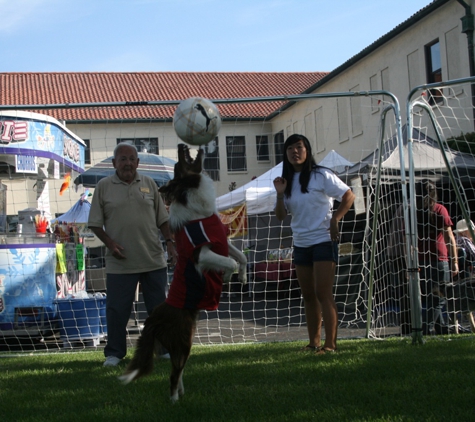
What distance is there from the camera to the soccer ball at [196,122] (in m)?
5.64

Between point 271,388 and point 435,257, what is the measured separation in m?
4.93

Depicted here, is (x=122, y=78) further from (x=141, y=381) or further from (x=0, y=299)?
(x=141, y=381)

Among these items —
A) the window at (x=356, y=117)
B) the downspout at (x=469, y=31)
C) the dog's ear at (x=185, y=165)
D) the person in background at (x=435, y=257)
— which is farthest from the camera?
the window at (x=356, y=117)

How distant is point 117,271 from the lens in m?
6.52

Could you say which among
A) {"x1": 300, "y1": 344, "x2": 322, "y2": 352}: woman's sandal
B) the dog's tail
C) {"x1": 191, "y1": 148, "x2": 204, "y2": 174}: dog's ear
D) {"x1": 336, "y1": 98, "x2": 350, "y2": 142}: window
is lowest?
{"x1": 300, "y1": 344, "x2": 322, "y2": 352}: woman's sandal

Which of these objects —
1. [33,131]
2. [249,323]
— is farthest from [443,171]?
[33,131]

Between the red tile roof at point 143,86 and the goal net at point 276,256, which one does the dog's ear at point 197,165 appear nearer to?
the goal net at point 276,256

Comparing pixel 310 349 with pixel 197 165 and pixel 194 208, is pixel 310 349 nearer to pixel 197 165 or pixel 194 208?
pixel 194 208

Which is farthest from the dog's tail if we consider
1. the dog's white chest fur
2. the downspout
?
the downspout

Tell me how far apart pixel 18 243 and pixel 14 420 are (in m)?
5.81

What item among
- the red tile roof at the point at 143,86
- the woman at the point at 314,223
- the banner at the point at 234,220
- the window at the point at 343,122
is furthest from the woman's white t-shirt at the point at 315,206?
the red tile roof at the point at 143,86

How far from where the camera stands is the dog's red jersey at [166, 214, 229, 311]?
4559mm

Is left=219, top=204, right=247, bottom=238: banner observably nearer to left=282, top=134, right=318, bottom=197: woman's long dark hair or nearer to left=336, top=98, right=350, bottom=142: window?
left=336, top=98, right=350, bottom=142: window

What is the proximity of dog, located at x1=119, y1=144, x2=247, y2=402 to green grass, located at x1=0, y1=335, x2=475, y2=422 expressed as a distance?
321mm
